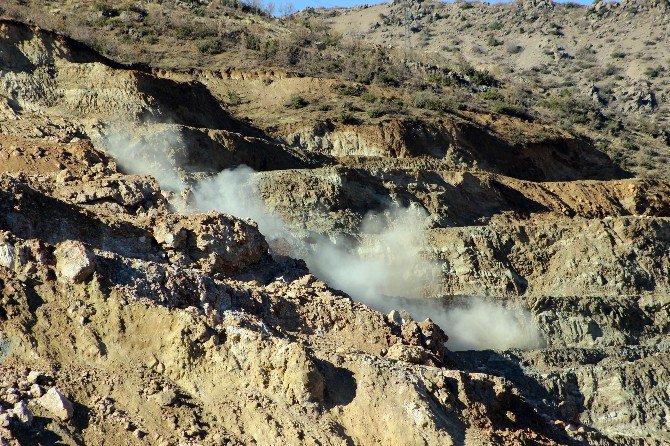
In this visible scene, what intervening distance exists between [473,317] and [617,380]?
4.63 m

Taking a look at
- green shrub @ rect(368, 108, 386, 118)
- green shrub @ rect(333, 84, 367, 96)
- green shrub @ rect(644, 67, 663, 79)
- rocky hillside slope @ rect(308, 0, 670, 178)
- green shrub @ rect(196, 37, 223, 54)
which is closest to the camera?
green shrub @ rect(368, 108, 386, 118)

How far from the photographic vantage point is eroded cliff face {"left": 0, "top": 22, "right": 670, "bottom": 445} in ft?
38.7

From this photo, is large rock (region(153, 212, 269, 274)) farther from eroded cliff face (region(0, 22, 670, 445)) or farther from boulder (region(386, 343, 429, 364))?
boulder (region(386, 343, 429, 364))

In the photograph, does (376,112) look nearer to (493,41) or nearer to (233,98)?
(233,98)

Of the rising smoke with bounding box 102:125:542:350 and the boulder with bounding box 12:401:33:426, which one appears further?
the rising smoke with bounding box 102:125:542:350

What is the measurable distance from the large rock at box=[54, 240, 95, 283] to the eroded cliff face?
0.03m

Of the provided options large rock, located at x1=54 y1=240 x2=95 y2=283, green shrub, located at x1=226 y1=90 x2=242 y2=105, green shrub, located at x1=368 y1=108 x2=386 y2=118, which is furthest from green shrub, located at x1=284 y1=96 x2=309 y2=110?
large rock, located at x1=54 y1=240 x2=95 y2=283

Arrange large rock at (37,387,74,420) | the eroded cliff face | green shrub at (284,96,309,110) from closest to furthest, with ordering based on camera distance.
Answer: large rock at (37,387,74,420), the eroded cliff face, green shrub at (284,96,309,110)

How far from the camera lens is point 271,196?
98.3ft

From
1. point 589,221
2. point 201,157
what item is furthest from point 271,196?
point 589,221

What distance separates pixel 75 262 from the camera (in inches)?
491

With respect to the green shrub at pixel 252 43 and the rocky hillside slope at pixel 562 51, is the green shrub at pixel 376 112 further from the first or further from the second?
the green shrub at pixel 252 43

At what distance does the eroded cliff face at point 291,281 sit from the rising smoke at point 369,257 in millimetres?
129

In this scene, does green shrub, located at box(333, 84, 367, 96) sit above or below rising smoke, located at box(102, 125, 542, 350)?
above
